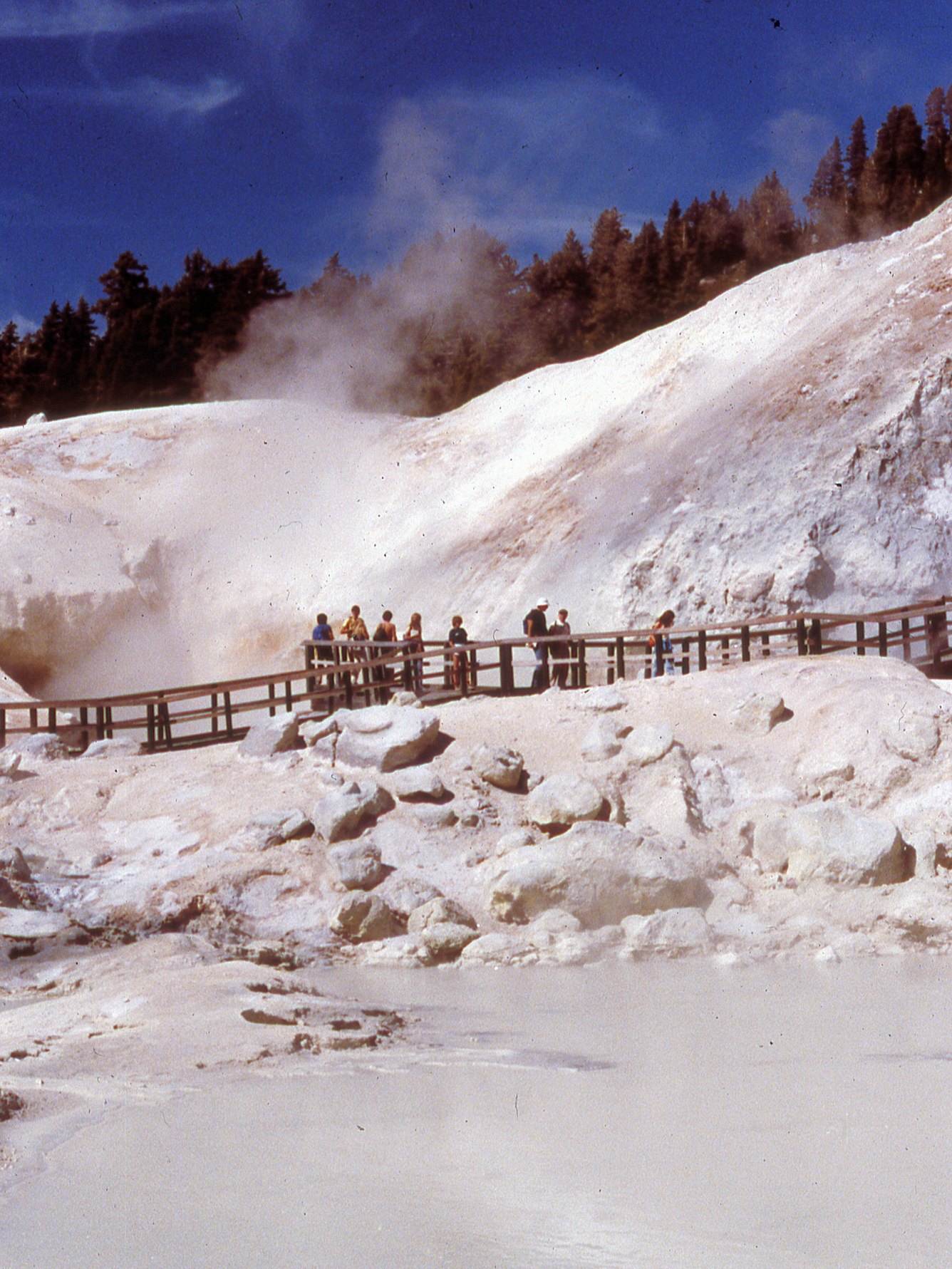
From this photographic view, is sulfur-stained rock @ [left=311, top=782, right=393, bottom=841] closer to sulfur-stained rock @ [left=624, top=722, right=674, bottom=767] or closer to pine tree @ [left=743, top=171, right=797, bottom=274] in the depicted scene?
sulfur-stained rock @ [left=624, top=722, right=674, bottom=767]

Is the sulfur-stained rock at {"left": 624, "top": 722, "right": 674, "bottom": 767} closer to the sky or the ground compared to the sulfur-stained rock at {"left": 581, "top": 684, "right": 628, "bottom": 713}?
closer to the ground

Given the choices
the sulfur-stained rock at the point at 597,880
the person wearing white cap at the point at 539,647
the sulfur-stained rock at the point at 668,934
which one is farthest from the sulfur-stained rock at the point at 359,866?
the person wearing white cap at the point at 539,647

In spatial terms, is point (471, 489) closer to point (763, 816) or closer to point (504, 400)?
point (504, 400)

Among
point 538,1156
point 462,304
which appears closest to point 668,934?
point 538,1156

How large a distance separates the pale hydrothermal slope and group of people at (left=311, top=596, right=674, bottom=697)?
3.50 meters

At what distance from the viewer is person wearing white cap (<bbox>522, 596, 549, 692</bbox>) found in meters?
16.3

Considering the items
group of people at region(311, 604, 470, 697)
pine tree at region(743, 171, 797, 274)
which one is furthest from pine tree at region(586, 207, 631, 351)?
group of people at region(311, 604, 470, 697)

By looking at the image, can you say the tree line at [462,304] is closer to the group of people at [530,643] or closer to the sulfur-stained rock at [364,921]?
the group of people at [530,643]

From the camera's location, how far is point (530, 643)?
16.1 meters

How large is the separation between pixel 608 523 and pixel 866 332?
19.4 ft

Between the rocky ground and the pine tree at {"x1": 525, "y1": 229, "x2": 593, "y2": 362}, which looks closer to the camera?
the rocky ground

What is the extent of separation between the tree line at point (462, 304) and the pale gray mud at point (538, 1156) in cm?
3390

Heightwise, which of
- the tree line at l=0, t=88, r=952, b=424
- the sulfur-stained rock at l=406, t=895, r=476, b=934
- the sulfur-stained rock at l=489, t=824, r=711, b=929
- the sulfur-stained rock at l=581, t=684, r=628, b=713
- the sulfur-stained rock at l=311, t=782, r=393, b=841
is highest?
the tree line at l=0, t=88, r=952, b=424

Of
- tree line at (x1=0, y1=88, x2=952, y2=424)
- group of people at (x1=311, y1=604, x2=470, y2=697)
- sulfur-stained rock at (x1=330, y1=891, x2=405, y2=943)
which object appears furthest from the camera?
tree line at (x1=0, y1=88, x2=952, y2=424)
